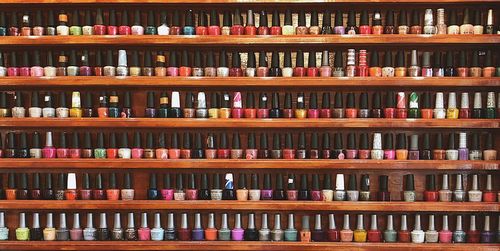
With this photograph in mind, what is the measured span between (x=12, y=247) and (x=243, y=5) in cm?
182

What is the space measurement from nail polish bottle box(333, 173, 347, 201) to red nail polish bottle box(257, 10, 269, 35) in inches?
34.9

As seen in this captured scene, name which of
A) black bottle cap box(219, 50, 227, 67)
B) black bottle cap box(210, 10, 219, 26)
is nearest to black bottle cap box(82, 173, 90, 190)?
black bottle cap box(219, 50, 227, 67)

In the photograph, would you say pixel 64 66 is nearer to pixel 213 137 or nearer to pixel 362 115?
pixel 213 137

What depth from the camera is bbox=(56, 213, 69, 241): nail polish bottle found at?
2.92 metres

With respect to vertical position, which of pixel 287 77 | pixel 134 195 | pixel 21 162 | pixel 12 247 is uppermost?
pixel 287 77

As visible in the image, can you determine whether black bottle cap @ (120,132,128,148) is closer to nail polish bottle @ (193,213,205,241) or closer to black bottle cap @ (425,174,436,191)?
nail polish bottle @ (193,213,205,241)

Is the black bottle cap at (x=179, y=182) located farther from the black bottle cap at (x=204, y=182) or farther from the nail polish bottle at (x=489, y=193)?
the nail polish bottle at (x=489, y=193)

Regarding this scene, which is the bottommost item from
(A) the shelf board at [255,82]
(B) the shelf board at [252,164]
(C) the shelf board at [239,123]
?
(B) the shelf board at [252,164]

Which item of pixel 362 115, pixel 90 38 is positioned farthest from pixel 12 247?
pixel 362 115

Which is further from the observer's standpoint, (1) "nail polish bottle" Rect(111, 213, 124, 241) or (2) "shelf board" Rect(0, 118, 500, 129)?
(1) "nail polish bottle" Rect(111, 213, 124, 241)

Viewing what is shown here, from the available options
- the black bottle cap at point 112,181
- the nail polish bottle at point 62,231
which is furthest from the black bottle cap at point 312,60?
the nail polish bottle at point 62,231

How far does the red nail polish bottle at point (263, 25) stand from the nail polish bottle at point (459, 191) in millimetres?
1313

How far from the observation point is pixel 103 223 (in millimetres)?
2930

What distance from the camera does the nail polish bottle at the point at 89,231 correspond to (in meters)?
2.92
